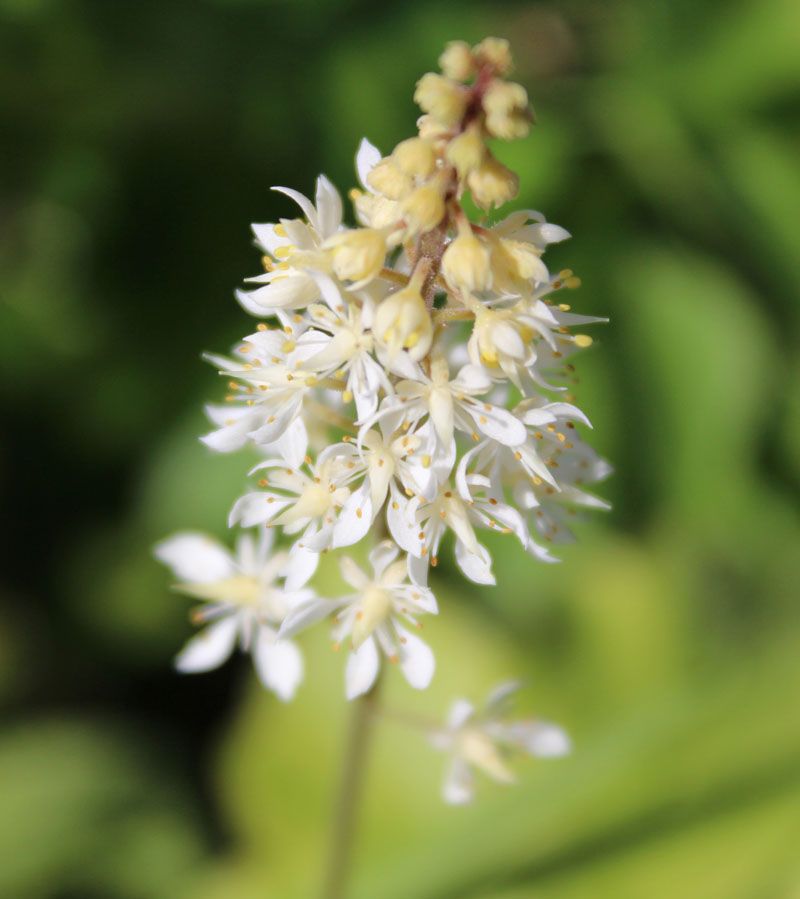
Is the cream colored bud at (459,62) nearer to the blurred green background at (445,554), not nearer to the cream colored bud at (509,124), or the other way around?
the cream colored bud at (509,124)

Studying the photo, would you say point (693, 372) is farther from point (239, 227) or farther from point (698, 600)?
point (239, 227)

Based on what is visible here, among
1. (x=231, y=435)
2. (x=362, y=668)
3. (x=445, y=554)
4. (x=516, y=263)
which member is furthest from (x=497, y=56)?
(x=445, y=554)

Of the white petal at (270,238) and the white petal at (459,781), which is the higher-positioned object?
the white petal at (270,238)

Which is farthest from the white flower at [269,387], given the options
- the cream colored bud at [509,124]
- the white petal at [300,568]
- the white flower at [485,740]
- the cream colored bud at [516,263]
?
the white flower at [485,740]

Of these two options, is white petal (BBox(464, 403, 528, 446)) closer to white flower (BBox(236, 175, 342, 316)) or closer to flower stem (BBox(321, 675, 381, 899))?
white flower (BBox(236, 175, 342, 316))

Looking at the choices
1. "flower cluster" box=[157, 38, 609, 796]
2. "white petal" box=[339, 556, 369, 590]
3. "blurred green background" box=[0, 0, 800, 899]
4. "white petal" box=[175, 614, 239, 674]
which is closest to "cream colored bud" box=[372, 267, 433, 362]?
"flower cluster" box=[157, 38, 609, 796]

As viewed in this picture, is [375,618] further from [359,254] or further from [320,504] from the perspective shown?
[359,254]
